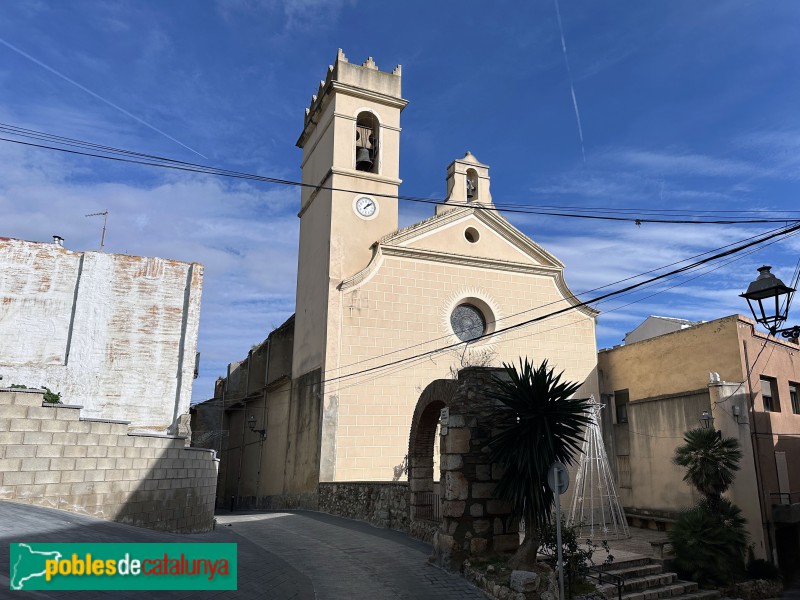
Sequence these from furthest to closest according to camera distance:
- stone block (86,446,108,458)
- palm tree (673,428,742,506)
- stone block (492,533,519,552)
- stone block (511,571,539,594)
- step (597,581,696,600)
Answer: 1. palm tree (673,428,742,506)
2. step (597,581,696,600)
3. stone block (86,446,108,458)
4. stone block (492,533,519,552)
5. stone block (511,571,539,594)

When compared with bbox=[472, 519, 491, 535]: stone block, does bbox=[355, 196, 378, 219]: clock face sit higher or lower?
higher

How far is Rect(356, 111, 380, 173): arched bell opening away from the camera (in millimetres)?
24703

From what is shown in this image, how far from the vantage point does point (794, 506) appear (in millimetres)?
17469

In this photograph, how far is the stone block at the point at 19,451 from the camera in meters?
9.43

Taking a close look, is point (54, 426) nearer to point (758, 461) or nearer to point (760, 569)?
point (760, 569)

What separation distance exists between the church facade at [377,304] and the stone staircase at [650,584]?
30.1 ft

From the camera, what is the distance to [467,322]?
78.1ft

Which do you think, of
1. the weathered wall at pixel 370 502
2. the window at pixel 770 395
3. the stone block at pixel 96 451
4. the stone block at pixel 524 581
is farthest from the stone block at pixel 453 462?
the window at pixel 770 395

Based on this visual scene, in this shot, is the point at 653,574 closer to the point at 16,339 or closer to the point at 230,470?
the point at 16,339

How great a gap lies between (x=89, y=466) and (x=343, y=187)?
50.5 feet

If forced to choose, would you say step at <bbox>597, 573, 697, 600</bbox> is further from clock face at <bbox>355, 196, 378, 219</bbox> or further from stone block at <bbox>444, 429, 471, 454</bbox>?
clock face at <bbox>355, 196, 378, 219</bbox>

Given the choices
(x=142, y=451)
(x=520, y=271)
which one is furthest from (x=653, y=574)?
(x=520, y=271)

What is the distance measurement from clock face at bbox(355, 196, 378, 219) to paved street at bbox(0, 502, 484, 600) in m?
12.9

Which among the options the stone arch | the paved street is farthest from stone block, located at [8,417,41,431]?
the stone arch
